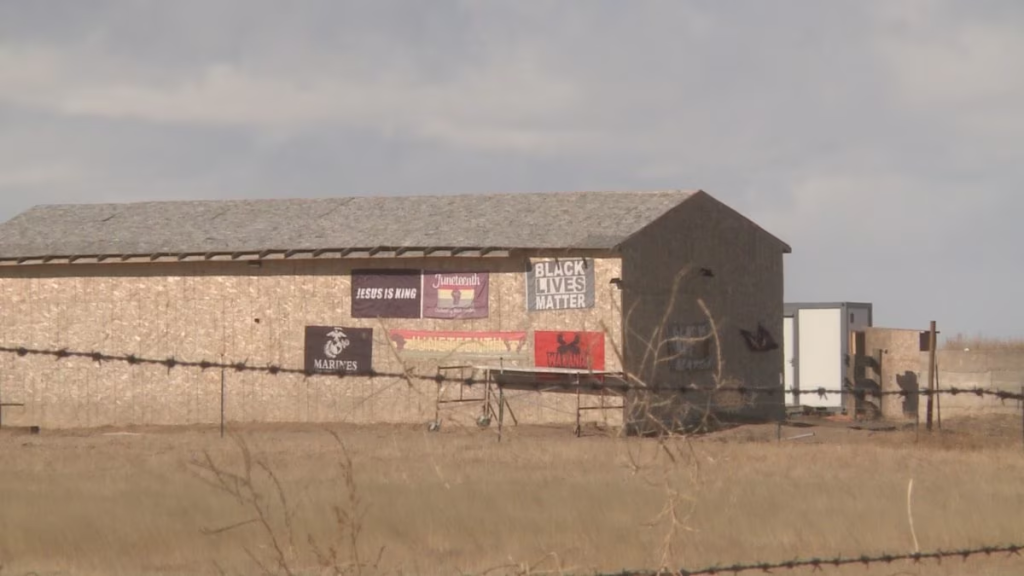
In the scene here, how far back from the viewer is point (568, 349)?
95.8 ft

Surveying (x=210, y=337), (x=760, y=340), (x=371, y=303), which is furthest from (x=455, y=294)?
(x=760, y=340)

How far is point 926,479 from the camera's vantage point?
14.2m

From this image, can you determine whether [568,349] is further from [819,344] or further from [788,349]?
[788,349]

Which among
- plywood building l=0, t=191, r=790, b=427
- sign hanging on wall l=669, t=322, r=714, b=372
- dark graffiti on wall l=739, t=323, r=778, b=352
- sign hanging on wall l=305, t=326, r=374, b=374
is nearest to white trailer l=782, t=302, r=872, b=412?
dark graffiti on wall l=739, t=323, r=778, b=352

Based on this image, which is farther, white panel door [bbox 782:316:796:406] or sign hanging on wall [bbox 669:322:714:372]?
white panel door [bbox 782:316:796:406]

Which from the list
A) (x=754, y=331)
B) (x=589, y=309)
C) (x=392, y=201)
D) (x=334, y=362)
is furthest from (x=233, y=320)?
(x=754, y=331)

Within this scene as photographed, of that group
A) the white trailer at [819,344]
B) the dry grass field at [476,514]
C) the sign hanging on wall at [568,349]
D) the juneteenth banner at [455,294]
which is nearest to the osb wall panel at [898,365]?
the white trailer at [819,344]

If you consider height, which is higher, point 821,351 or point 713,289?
point 713,289

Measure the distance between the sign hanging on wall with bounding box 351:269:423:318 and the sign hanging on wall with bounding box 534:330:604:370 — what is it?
123 inches

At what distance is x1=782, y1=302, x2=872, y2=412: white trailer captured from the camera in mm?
37375

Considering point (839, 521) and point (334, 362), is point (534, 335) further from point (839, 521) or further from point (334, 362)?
point (839, 521)

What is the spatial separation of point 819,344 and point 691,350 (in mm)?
7866

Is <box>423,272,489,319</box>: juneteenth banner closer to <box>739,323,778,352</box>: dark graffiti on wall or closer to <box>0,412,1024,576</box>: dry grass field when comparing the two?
<box>739,323,778,352</box>: dark graffiti on wall

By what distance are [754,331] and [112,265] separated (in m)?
16.7
